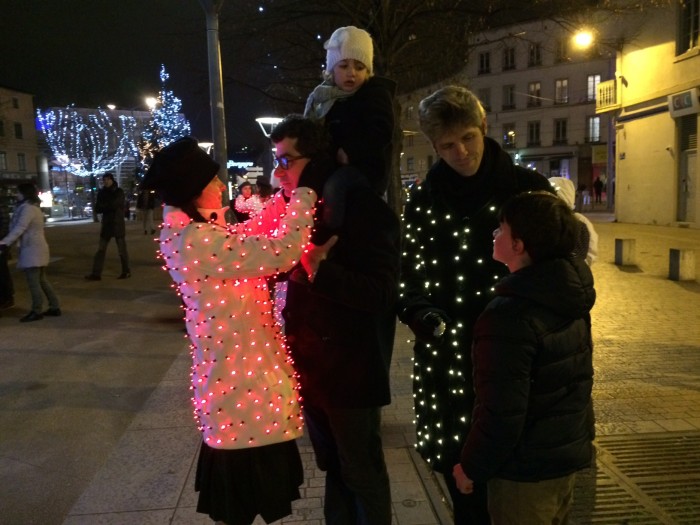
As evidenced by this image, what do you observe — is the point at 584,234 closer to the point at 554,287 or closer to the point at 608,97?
the point at 554,287

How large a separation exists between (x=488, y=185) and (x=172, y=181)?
1220mm

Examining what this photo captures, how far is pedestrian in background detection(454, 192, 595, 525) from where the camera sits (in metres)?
1.79

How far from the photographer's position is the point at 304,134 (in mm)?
2191

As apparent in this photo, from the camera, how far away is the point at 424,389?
2531 millimetres

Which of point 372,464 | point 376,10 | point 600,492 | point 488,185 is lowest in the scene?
point 600,492

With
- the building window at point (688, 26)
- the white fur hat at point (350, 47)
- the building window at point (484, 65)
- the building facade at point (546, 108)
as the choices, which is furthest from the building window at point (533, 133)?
the white fur hat at point (350, 47)

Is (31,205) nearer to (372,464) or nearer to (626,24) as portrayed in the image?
(372,464)

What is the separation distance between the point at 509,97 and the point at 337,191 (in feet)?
170

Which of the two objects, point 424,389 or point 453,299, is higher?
point 453,299

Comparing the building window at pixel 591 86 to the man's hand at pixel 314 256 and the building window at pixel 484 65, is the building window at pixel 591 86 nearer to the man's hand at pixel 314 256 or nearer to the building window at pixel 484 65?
the building window at pixel 484 65

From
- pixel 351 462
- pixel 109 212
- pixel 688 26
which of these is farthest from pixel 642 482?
pixel 688 26

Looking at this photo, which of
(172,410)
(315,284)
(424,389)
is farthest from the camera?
(172,410)

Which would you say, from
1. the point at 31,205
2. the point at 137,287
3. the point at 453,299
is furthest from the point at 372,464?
the point at 137,287

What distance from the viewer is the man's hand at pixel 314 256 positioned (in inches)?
82.7
